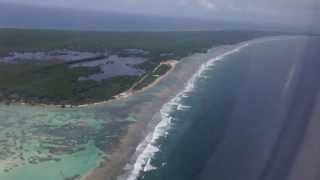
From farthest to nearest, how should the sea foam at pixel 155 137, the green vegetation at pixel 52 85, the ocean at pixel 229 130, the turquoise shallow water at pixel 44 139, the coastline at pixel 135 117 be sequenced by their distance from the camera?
the green vegetation at pixel 52 85 → the coastline at pixel 135 117 → the sea foam at pixel 155 137 → the ocean at pixel 229 130 → the turquoise shallow water at pixel 44 139

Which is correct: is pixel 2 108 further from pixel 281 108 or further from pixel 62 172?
pixel 281 108

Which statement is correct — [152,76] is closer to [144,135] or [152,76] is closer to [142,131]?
[142,131]

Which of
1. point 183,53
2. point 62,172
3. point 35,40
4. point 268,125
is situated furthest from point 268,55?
point 62,172

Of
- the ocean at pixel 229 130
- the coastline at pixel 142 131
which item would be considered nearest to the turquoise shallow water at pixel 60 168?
the coastline at pixel 142 131

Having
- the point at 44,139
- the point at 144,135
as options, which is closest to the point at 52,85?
the point at 44,139

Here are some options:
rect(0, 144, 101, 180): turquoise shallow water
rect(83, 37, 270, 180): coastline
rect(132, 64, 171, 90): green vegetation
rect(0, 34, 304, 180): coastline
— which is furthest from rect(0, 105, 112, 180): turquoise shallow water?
rect(132, 64, 171, 90): green vegetation

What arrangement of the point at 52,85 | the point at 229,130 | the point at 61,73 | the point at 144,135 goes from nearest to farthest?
the point at 144,135 < the point at 229,130 < the point at 52,85 < the point at 61,73

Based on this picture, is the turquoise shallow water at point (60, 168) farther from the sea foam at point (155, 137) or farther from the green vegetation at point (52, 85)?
the green vegetation at point (52, 85)

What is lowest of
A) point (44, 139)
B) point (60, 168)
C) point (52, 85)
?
point (60, 168)

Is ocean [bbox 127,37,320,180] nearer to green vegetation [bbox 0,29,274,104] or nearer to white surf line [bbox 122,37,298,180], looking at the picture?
white surf line [bbox 122,37,298,180]
